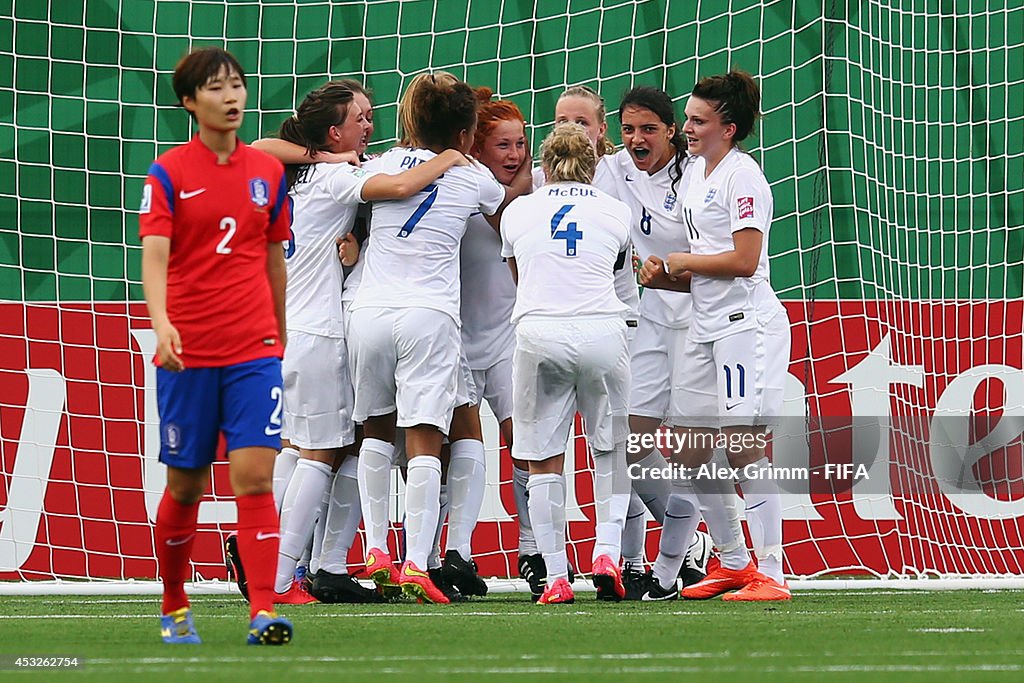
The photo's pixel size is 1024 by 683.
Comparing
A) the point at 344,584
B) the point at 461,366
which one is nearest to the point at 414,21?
the point at 461,366

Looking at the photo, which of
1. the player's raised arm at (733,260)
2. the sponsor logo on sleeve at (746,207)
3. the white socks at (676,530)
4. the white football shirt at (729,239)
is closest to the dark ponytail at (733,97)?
the white football shirt at (729,239)

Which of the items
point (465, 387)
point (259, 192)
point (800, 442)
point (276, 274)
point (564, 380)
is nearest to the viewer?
point (259, 192)

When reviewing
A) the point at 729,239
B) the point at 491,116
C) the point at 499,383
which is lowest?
the point at 499,383

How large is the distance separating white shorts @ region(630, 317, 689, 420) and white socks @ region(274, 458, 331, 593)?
138cm

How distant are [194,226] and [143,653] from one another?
1.16 metres

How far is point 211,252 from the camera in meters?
4.64

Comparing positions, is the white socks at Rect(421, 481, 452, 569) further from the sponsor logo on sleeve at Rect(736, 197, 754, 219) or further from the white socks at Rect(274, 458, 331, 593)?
the sponsor logo on sleeve at Rect(736, 197, 754, 219)

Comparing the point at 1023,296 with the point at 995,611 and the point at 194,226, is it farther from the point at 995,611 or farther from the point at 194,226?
the point at 194,226

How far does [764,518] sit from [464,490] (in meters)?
1.22

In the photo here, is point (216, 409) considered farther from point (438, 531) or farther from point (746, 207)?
point (746, 207)

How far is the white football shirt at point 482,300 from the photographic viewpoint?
714 cm

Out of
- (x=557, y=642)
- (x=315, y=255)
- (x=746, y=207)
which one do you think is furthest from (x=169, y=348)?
(x=746, y=207)

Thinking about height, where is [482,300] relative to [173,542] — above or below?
above

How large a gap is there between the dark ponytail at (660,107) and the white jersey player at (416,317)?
831mm
